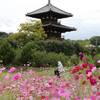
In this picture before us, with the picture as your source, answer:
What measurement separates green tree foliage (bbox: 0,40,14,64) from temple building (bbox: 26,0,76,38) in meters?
17.5

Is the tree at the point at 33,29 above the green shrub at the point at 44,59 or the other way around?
above

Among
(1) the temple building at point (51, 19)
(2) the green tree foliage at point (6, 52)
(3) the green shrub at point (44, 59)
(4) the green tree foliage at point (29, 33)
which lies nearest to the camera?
(3) the green shrub at point (44, 59)

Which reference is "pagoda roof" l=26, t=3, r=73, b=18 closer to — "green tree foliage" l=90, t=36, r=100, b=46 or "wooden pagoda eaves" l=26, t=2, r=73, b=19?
"wooden pagoda eaves" l=26, t=2, r=73, b=19

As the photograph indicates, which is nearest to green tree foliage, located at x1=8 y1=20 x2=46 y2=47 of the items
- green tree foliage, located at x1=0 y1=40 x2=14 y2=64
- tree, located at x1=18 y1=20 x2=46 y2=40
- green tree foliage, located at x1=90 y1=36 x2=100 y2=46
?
tree, located at x1=18 y1=20 x2=46 y2=40

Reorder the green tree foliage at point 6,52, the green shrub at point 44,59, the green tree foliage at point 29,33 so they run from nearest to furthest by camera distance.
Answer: the green shrub at point 44,59 → the green tree foliage at point 6,52 → the green tree foliage at point 29,33

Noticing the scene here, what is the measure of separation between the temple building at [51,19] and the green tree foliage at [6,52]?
57.3ft

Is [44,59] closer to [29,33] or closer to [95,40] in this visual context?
[29,33]

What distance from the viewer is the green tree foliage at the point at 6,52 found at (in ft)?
102

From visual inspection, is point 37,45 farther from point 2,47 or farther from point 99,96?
point 99,96

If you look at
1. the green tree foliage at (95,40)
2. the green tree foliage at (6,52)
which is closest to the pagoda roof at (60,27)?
the green tree foliage at (6,52)

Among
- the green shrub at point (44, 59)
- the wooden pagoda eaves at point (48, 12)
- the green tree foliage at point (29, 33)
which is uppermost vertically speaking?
the wooden pagoda eaves at point (48, 12)

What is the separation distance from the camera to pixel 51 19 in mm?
51062

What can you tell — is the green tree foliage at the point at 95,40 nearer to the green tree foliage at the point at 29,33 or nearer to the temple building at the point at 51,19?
the temple building at the point at 51,19

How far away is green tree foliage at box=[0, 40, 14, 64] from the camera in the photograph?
31.1 metres
